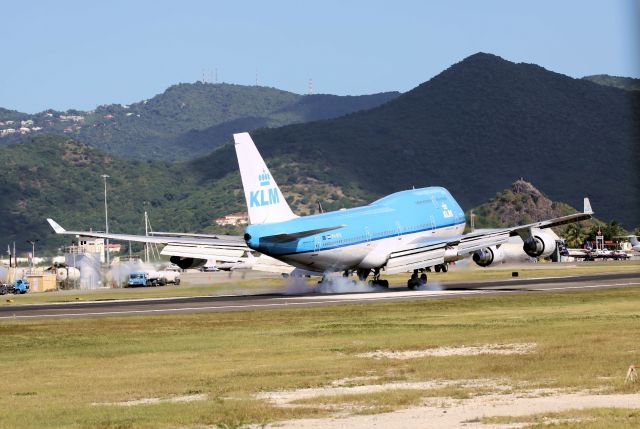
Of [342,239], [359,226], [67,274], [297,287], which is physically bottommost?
[297,287]

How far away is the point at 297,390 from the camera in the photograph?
33.1m

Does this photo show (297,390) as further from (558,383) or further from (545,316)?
(545,316)

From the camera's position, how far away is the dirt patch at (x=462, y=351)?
40.8m

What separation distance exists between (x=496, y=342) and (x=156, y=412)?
711 inches

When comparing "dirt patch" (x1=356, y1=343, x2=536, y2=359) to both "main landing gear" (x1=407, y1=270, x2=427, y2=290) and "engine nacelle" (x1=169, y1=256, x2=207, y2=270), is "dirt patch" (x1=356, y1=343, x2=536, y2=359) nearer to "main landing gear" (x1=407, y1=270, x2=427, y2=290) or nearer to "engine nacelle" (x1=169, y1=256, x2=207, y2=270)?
"engine nacelle" (x1=169, y1=256, x2=207, y2=270)

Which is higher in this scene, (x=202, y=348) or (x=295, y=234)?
(x=295, y=234)

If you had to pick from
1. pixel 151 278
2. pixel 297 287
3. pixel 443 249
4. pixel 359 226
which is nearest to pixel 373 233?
pixel 359 226

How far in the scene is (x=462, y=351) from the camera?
137 ft

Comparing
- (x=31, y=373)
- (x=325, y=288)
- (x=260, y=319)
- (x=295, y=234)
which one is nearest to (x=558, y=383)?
(x=31, y=373)

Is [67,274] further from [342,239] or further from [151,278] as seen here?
[342,239]

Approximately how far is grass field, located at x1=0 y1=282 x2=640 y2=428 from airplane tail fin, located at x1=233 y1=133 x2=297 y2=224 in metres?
11.7

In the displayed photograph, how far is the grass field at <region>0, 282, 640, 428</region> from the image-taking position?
3042 centimetres

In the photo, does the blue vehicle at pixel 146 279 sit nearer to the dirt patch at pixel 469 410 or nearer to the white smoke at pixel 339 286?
the white smoke at pixel 339 286

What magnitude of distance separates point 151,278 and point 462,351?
333ft
